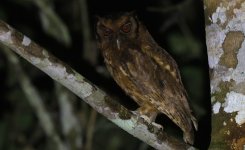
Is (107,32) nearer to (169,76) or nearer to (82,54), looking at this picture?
(169,76)

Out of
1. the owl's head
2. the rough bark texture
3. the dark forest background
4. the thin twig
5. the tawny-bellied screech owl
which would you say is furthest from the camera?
the dark forest background

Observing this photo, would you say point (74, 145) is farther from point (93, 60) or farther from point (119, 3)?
point (119, 3)

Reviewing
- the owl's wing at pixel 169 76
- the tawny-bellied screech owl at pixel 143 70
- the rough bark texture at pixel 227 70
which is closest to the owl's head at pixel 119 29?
the tawny-bellied screech owl at pixel 143 70

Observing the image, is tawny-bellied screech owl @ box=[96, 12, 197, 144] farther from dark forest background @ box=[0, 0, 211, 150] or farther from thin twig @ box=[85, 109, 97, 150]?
dark forest background @ box=[0, 0, 211, 150]

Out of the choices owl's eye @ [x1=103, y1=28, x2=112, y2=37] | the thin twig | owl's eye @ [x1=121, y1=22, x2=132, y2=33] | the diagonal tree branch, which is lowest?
the diagonal tree branch

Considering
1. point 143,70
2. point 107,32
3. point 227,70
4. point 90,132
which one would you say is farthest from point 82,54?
point 227,70

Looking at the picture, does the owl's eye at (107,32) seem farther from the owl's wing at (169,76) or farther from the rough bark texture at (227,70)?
the rough bark texture at (227,70)

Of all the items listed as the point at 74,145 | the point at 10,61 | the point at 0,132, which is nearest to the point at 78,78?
the point at 74,145

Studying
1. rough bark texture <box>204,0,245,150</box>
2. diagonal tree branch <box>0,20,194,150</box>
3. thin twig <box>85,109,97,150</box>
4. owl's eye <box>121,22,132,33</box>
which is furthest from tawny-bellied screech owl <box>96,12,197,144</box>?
rough bark texture <box>204,0,245,150</box>
